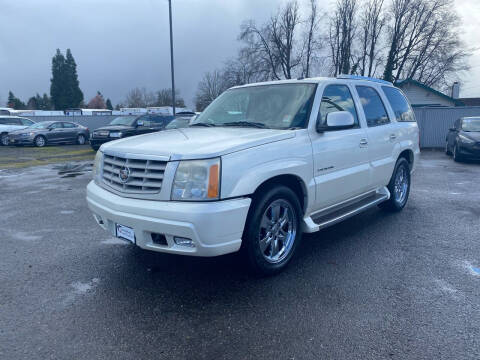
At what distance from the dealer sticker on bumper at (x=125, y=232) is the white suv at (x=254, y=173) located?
0.03ft

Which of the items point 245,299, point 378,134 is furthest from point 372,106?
point 245,299

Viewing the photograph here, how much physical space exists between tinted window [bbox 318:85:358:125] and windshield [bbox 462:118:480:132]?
10943mm

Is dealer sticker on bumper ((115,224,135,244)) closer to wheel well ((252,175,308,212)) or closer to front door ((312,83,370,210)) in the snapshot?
wheel well ((252,175,308,212))

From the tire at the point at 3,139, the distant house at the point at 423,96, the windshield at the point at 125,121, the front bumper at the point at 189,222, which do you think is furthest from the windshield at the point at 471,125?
the tire at the point at 3,139

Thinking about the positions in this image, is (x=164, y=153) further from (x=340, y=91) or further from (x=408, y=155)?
(x=408, y=155)

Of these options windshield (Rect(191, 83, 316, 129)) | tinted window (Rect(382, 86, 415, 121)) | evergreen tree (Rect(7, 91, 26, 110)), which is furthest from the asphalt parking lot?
evergreen tree (Rect(7, 91, 26, 110))

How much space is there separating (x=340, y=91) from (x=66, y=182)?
23.7 ft

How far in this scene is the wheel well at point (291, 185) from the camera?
3.45m

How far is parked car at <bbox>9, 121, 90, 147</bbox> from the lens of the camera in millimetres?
19438

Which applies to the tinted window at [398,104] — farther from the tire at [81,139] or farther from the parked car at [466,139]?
the tire at [81,139]

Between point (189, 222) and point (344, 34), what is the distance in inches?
1598

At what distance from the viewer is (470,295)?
326cm

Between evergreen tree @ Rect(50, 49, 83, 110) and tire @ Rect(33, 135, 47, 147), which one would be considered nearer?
tire @ Rect(33, 135, 47, 147)

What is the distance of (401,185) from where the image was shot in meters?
6.16
